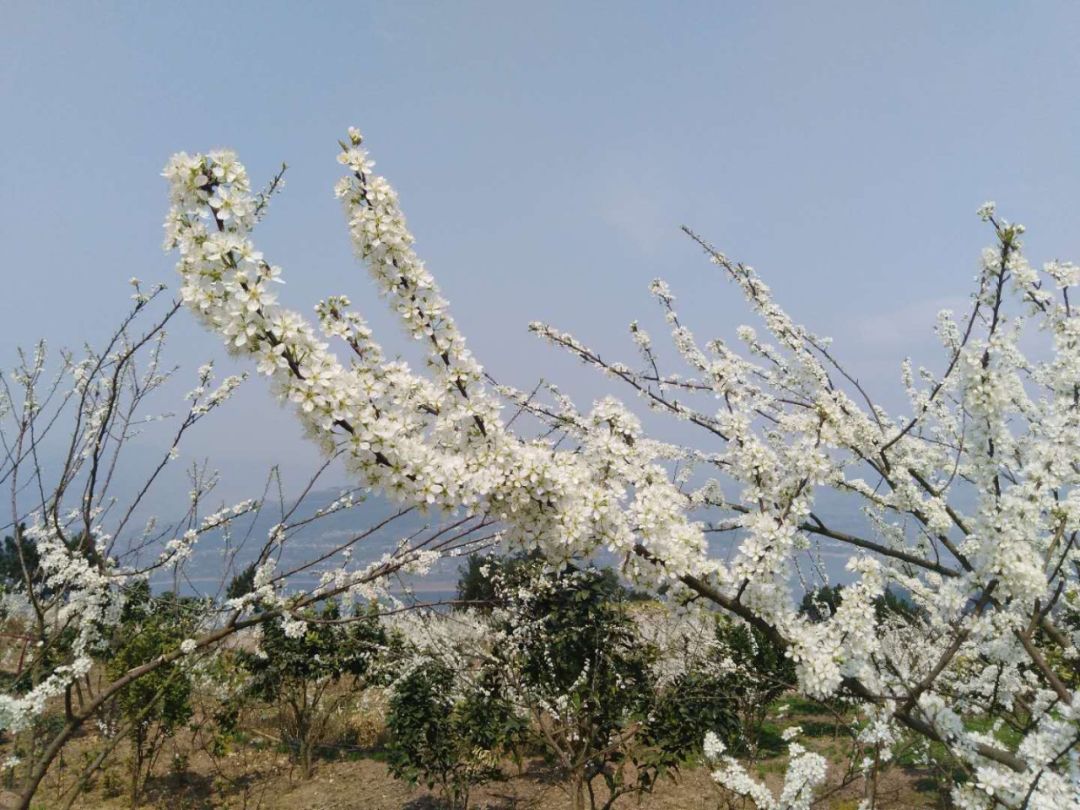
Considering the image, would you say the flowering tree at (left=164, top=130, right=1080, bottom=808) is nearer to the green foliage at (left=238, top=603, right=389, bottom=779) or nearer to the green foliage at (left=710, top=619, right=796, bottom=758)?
the green foliage at (left=710, top=619, right=796, bottom=758)

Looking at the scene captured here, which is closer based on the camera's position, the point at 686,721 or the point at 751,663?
the point at 686,721

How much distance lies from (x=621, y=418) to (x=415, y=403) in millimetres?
872

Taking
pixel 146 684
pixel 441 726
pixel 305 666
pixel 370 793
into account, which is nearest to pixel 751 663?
pixel 441 726

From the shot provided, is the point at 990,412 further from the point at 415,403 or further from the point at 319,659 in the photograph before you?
the point at 319,659

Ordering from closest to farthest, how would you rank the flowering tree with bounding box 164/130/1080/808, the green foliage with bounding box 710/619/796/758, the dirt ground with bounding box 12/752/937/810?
the flowering tree with bounding box 164/130/1080/808
the dirt ground with bounding box 12/752/937/810
the green foliage with bounding box 710/619/796/758

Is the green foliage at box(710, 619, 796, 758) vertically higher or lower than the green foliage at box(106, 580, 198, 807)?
lower

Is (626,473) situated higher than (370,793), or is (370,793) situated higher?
(626,473)

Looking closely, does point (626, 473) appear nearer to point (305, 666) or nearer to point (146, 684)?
point (146, 684)

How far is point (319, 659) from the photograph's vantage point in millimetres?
8484

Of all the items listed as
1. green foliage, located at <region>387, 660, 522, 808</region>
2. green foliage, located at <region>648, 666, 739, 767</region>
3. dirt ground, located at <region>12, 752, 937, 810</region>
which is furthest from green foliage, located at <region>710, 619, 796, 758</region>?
green foliage, located at <region>387, 660, 522, 808</region>

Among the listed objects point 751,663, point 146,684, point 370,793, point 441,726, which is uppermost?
point 146,684

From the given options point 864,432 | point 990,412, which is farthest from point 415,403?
point 864,432

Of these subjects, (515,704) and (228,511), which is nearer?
(228,511)

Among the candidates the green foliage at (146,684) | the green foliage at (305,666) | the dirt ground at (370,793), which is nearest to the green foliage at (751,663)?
the dirt ground at (370,793)
